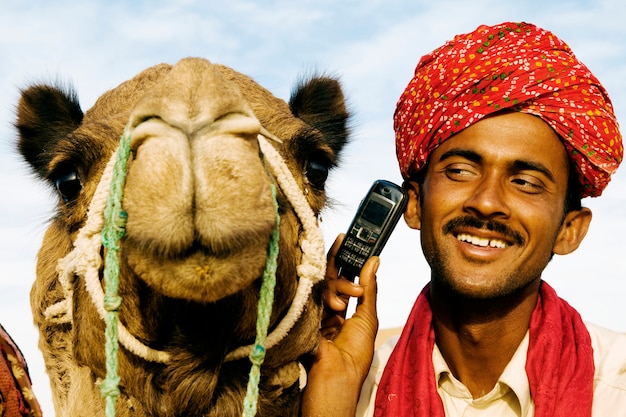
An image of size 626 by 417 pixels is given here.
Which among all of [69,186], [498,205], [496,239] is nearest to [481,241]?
[496,239]

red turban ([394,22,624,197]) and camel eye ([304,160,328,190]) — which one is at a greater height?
red turban ([394,22,624,197])

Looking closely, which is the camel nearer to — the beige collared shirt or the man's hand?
the man's hand

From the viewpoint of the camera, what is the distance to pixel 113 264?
2.20 metres

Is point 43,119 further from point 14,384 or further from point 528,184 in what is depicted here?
point 528,184

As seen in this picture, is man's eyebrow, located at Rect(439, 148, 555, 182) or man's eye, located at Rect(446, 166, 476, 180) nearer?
man's eyebrow, located at Rect(439, 148, 555, 182)

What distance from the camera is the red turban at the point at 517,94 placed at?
3396mm

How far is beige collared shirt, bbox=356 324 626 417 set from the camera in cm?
329

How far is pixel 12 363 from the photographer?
11.8ft

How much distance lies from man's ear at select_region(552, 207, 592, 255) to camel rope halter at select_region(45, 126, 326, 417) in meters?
1.34

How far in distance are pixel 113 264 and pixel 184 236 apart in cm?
36

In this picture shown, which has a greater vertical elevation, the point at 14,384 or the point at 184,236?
the point at 184,236

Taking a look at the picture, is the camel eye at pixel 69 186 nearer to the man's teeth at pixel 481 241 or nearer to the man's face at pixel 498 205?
the man's face at pixel 498 205

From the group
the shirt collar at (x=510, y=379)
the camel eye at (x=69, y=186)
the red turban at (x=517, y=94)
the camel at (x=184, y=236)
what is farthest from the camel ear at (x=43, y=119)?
the shirt collar at (x=510, y=379)

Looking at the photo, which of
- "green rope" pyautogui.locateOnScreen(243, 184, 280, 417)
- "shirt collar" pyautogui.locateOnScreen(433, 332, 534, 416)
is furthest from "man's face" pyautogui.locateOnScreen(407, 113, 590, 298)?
"green rope" pyautogui.locateOnScreen(243, 184, 280, 417)
